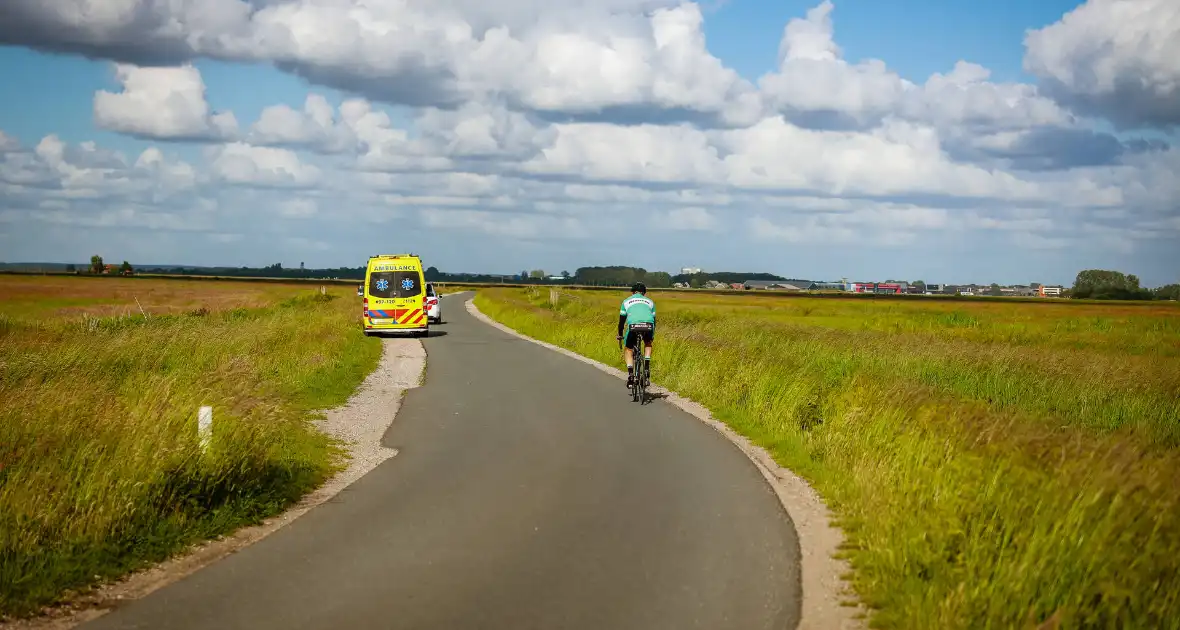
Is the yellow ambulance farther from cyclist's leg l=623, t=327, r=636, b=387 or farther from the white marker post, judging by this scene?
the white marker post

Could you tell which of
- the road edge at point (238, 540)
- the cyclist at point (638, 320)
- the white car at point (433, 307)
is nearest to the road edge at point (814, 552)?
the road edge at point (238, 540)

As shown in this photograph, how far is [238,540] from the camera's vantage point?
8.10m

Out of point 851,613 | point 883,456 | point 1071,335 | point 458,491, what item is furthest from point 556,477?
point 1071,335

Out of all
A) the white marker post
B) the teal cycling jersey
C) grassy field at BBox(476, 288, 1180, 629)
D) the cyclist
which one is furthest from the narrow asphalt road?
the teal cycling jersey

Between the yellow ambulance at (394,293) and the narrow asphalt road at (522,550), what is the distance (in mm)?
23468

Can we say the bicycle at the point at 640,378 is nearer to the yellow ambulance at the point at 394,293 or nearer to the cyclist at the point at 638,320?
the cyclist at the point at 638,320

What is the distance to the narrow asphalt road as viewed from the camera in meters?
6.12

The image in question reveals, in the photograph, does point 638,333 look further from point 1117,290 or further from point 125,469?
point 1117,290

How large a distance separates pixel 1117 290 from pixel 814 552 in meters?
183

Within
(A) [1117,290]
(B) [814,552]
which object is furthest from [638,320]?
(A) [1117,290]

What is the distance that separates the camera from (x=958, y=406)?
498 inches

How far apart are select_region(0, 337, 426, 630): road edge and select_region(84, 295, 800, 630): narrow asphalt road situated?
0.17m

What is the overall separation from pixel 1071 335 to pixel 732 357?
105ft

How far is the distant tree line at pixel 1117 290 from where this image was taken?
161475 millimetres
